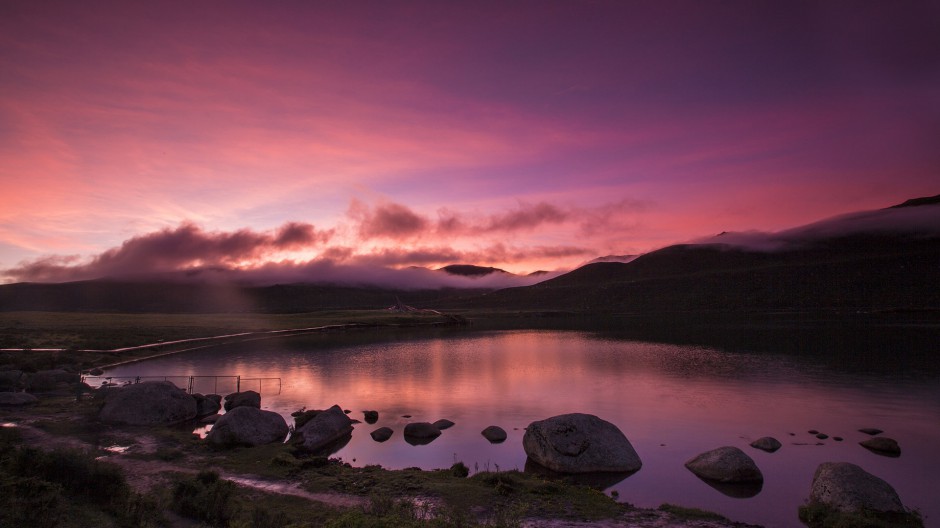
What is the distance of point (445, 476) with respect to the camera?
81.8 ft

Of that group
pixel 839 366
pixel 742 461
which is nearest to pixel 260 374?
pixel 742 461

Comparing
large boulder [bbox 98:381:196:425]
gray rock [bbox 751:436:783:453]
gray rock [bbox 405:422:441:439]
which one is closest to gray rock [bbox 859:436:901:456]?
gray rock [bbox 751:436:783:453]

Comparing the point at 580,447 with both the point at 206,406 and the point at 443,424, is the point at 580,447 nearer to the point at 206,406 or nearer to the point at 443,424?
the point at 443,424

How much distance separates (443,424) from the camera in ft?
124

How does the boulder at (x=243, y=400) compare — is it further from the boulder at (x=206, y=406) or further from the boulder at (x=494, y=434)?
the boulder at (x=494, y=434)

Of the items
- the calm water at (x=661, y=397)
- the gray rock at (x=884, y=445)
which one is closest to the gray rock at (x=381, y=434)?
the calm water at (x=661, y=397)

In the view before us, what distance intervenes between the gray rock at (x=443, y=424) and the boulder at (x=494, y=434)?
138 inches

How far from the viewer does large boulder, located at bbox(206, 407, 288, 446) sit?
30.2 meters

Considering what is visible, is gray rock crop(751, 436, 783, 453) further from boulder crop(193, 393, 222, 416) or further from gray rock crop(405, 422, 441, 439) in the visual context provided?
boulder crop(193, 393, 222, 416)

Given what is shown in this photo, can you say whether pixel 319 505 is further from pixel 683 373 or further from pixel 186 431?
pixel 683 373

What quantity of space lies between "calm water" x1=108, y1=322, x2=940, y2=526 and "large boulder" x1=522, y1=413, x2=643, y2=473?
1.17m

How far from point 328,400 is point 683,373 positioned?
139ft

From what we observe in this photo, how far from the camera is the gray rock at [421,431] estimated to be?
3484cm

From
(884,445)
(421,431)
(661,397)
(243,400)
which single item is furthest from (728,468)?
(243,400)
